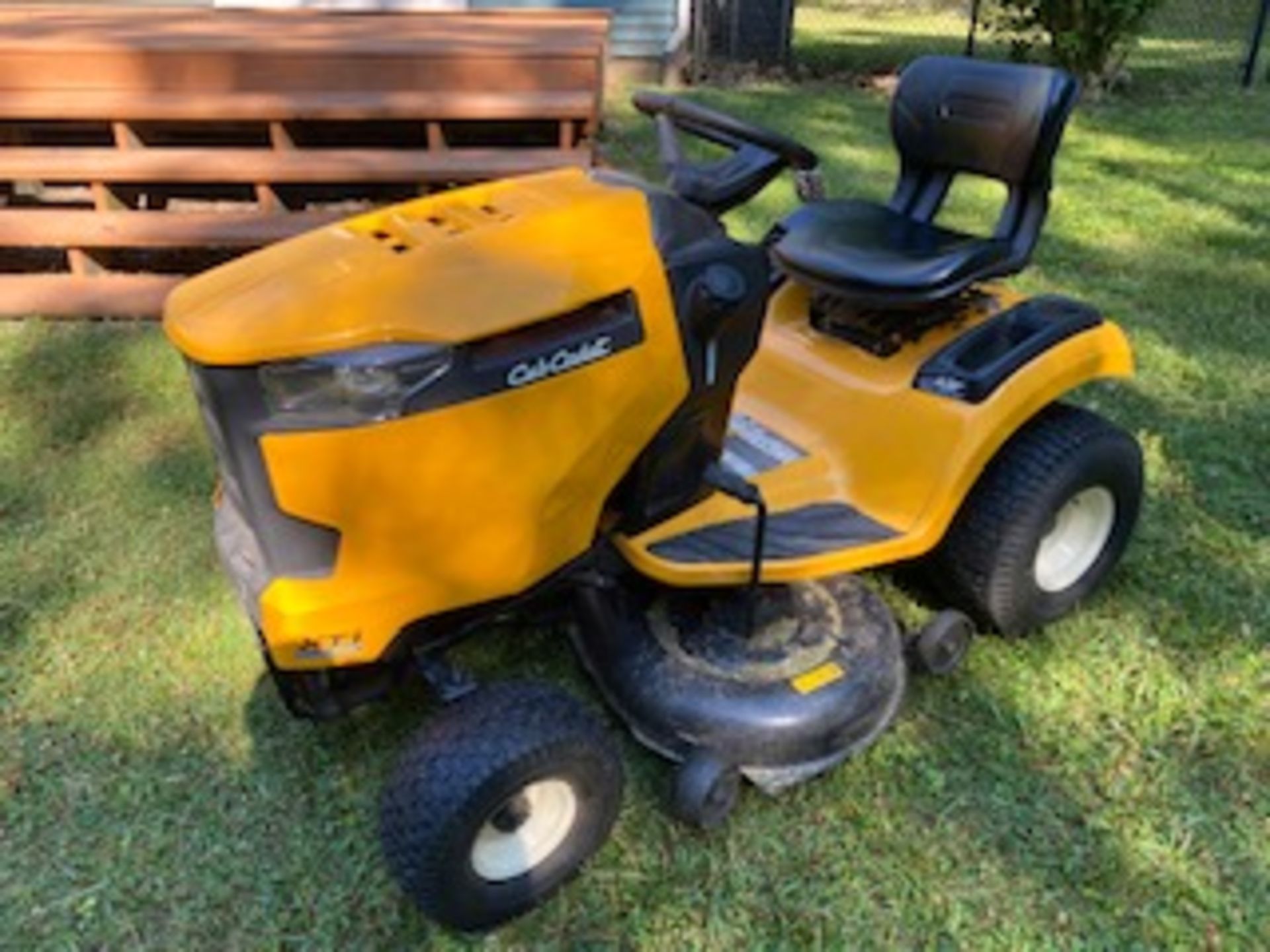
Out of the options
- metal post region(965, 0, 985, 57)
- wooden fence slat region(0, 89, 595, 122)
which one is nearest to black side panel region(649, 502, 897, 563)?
wooden fence slat region(0, 89, 595, 122)

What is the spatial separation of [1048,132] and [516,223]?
120cm

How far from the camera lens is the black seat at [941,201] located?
2.19 m

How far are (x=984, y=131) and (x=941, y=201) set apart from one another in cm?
26

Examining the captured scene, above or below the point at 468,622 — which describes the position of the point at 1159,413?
below

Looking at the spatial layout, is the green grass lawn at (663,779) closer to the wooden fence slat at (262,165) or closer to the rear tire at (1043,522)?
the rear tire at (1043,522)

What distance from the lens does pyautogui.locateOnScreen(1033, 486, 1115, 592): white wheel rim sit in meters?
2.44

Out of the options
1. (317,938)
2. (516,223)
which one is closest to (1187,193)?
(516,223)

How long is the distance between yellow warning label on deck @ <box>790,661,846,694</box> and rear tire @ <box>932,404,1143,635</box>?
1.44 ft

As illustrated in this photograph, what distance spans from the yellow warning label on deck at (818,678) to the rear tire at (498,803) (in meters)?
0.36

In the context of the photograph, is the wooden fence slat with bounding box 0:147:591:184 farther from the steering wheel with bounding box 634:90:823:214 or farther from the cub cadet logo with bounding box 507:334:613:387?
the cub cadet logo with bounding box 507:334:613:387

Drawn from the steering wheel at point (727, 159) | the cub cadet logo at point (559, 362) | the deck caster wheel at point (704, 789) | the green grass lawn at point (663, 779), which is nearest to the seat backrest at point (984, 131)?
the steering wheel at point (727, 159)

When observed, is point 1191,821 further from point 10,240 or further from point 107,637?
point 10,240

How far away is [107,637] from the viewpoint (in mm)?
2441

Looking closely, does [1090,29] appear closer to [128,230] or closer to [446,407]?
[128,230]
